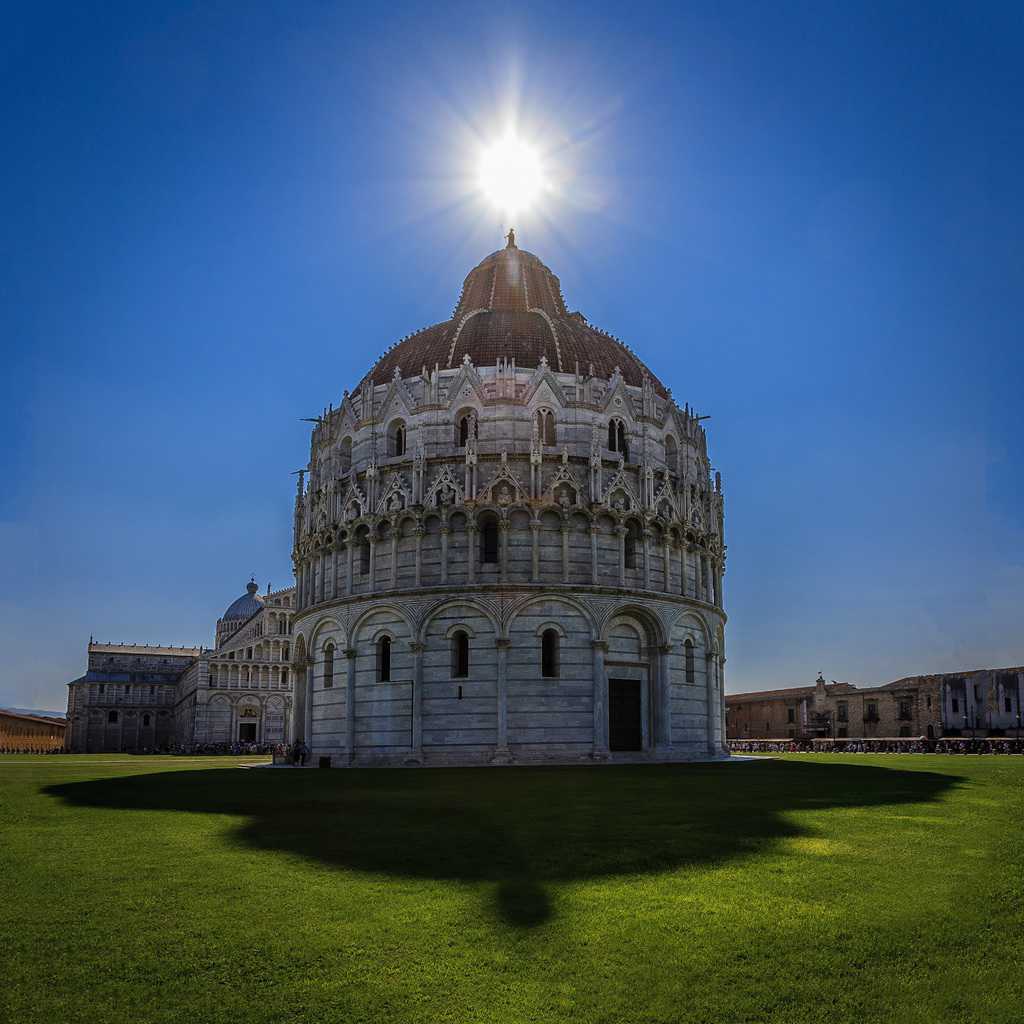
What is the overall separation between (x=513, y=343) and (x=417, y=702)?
1881 centimetres

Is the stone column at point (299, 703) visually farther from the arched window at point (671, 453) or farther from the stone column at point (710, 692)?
the arched window at point (671, 453)

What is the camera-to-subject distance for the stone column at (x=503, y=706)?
4062cm

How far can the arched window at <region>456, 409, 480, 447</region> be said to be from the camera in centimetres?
4538

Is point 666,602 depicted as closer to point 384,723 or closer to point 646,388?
point 646,388

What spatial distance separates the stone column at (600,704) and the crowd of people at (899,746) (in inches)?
609

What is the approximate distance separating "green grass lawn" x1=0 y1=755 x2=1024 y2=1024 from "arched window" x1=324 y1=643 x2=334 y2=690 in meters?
27.6

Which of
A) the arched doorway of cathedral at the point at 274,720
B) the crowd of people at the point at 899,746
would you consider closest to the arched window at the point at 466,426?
the crowd of people at the point at 899,746

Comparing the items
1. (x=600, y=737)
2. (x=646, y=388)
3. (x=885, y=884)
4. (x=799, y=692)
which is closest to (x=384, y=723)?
(x=600, y=737)

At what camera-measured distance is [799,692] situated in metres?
102

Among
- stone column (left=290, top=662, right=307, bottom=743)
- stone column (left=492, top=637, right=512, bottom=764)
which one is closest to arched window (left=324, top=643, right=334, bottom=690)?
stone column (left=290, top=662, right=307, bottom=743)

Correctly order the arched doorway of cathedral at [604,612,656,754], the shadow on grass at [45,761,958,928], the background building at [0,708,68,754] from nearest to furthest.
→ the shadow on grass at [45,761,958,928], the arched doorway of cathedral at [604,612,656,754], the background building at [0,708,68,754]

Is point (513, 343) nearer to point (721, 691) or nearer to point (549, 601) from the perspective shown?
point (549, 601)

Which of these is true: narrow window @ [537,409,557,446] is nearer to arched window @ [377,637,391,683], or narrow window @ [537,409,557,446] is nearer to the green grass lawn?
arched window @ [377,637,391,683]

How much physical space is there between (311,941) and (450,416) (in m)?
37.5
